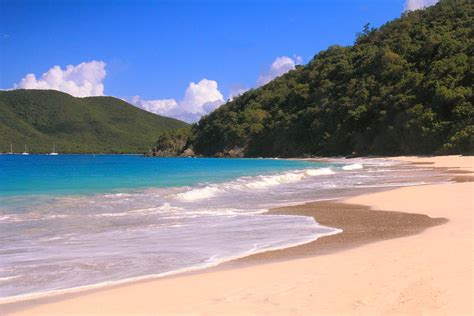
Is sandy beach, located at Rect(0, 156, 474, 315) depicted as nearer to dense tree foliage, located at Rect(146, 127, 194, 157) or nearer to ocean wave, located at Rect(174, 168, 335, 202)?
ocean wave, located at Rect(174, 168, 335, 202)

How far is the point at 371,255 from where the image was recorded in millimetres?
7410

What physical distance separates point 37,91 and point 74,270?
19040cm

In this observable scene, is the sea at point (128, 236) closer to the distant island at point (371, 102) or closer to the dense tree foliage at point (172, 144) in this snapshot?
the distant island at point (371, 102)

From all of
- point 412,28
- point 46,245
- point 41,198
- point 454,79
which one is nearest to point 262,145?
point 412,28

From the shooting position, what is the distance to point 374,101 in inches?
3206

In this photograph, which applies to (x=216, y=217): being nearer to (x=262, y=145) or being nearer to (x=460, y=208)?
(x=460, y=208)

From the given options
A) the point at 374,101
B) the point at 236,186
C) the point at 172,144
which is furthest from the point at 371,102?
the point at 172,144

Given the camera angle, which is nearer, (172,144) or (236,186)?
(236,186)

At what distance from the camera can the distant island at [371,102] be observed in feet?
218

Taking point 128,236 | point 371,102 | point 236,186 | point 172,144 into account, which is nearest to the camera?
point 128,236

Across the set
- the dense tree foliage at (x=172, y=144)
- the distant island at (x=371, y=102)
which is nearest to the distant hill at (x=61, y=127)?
the dense tree foliage at (x=172, y=144)

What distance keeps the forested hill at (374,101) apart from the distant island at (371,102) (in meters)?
0.16

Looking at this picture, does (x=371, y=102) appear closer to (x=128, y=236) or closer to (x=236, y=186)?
(x=236, y=186)

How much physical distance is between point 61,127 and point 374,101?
125 meters
